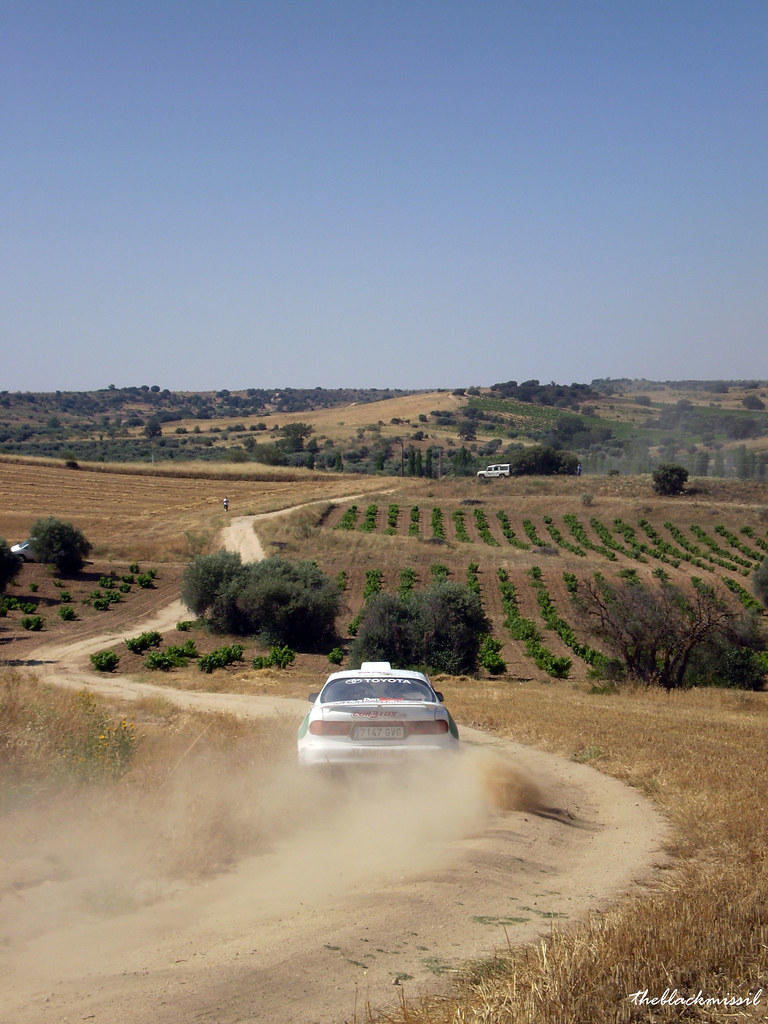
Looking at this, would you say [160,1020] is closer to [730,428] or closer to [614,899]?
[614,899]

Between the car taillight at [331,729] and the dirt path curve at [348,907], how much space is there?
46cm

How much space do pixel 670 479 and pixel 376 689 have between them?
6853 cm

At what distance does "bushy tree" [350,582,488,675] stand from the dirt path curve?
1854cm

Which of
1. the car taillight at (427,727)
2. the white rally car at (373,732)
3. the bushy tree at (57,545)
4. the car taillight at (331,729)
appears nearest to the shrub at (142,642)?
the bushy tree at (57,545)

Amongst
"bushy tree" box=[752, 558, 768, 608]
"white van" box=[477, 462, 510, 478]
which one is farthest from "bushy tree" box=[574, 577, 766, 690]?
"white van" box=[477, 462, 510, 478]

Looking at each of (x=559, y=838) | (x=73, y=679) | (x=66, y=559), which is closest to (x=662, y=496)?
(x=66, y=559)

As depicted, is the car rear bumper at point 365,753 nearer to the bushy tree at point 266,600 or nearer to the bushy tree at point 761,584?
the bushy tree at point 266,600

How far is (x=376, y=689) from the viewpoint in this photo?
9398mm

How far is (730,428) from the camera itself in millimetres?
128000

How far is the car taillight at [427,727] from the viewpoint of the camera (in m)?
8.20

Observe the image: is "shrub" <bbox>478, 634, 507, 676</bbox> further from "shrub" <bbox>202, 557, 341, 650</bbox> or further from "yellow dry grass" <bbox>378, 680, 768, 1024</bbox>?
"yellow dry grass" <bbox>378, 680, 768, 1024</bbox>

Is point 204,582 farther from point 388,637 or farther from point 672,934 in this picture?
point 672,934

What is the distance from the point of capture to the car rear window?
9.16m

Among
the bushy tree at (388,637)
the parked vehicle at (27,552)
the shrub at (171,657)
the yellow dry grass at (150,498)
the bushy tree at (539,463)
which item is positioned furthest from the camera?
the bushy tree at (539,463)
